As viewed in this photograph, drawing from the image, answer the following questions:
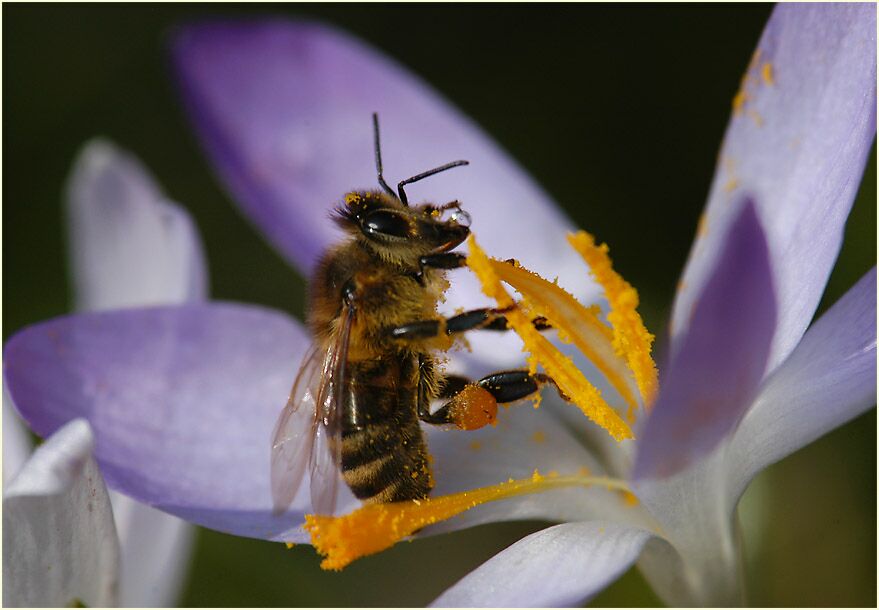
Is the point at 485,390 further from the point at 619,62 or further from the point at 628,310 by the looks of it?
the point at 619,62

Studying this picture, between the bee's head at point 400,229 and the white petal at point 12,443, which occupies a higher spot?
the bee's head at point 400,229

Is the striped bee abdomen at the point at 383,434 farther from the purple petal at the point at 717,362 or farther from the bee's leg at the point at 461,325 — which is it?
the purple petal at the point at 717,362

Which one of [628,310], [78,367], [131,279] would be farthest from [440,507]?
[131,279]

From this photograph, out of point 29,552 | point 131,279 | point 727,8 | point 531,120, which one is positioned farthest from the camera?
point 531,120

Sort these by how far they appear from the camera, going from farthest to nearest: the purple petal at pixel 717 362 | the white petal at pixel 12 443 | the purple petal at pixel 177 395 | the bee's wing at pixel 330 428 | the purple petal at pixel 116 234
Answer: the purple petal at pixel 116 234 < the white petal at pixel 12 443 < the purple petal at pixel 177 395 < the bee's wing at pixel 330 428 < the purple petal at pixel 717 362

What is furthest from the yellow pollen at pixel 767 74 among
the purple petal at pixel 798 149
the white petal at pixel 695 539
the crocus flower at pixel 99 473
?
the crocus flower at pixel 99 473

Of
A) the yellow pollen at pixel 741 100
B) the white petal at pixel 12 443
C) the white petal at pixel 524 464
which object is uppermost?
the yellow pollen at pixel 741 100

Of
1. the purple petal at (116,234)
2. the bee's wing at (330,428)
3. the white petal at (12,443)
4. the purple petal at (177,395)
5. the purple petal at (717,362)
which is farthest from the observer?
the purple petal at (116,234)
